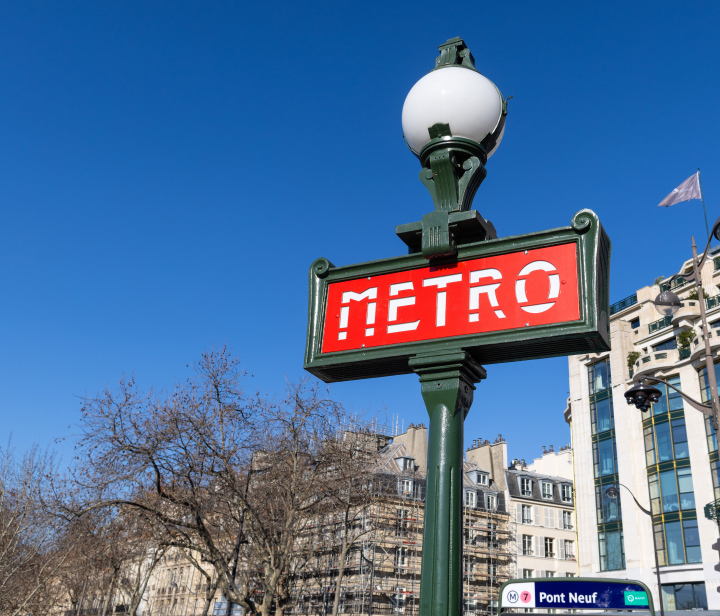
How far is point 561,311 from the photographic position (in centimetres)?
305

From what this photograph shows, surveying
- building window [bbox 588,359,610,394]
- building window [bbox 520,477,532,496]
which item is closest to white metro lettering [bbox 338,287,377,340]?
building window [bbox 588,359,610,394]

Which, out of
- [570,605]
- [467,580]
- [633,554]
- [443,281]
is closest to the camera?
[443,281]

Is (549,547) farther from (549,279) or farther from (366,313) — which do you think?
(549,279)

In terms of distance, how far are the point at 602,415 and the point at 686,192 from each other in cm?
2484

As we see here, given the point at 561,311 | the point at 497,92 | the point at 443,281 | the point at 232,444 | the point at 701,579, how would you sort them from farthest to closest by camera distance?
the point at 701,579
the point at 232,444
the point at 497,92
the point at 443,281
the point at 561,311

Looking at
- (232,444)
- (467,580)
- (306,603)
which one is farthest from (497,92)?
(467,580)

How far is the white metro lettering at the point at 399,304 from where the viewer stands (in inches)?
134

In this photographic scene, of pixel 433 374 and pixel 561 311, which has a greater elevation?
pixel 561 311

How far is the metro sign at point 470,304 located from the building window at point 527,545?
59938mm

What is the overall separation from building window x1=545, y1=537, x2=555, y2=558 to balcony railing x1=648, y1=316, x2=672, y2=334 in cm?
2594

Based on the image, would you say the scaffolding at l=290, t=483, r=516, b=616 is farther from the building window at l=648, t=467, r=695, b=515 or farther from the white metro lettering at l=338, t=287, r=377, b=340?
the white metro lettering at l=338, t=287, r=377, b=340

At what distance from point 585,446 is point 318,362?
43.2m

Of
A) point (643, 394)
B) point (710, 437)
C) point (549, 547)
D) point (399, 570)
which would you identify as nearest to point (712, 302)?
point (710, 437)

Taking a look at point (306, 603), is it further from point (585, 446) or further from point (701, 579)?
point (701, 579)
